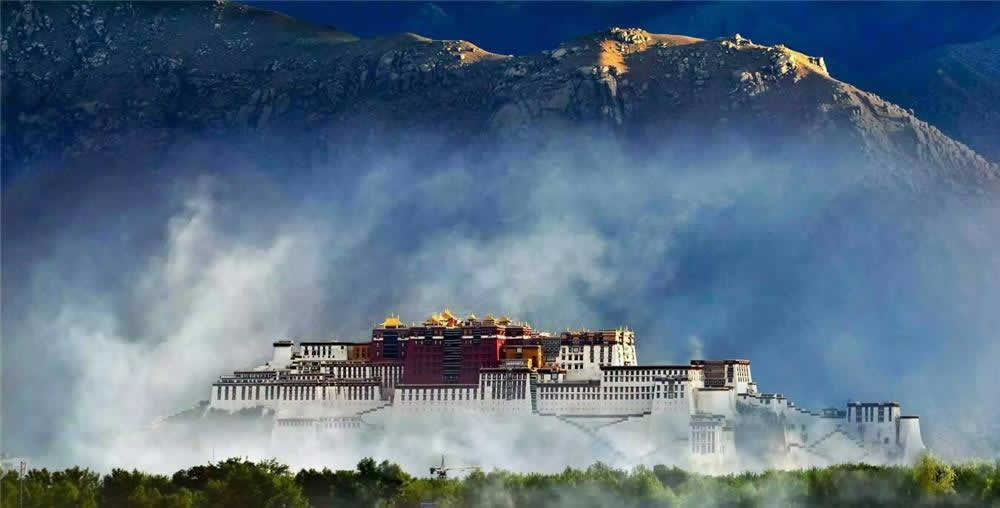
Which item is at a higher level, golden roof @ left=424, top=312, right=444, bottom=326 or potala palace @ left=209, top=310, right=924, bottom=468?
golden roof @ left=424, top=312, right=444, bottom=326

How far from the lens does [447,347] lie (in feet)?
355

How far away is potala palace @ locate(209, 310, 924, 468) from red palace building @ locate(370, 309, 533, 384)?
0.06m

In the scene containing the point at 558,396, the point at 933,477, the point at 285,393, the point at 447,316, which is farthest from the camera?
the point at 447,316

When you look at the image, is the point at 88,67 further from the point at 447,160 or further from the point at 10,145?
the point at 447,160

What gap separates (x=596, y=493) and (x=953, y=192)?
59087mm

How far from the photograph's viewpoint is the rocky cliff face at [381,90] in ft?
457

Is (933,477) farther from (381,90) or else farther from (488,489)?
(381,90)

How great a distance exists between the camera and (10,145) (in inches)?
6363

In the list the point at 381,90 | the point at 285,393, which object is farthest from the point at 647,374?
the point at 381,90

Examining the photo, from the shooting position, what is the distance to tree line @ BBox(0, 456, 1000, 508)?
80.2 meters

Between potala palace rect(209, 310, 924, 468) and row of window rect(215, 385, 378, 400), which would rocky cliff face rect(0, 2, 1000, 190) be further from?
row of window rect(215, 385, 378, 400)

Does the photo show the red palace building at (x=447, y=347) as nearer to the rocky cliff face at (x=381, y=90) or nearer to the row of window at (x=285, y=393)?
the row of window at (x=285, y=393)

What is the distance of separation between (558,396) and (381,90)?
5171 cm

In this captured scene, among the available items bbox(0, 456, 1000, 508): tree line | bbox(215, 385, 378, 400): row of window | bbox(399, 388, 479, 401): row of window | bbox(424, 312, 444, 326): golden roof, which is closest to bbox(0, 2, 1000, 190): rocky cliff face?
bbox(424, 312, 444, 326): golden roof
